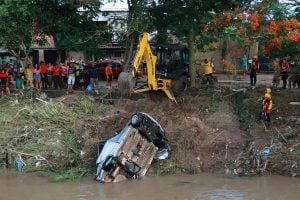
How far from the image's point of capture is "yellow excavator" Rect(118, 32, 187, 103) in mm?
19828

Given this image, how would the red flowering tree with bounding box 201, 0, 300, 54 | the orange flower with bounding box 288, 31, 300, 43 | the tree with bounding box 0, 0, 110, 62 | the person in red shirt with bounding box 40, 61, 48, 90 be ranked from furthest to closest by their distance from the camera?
1. the person in red shirt with bounding box 40, 61, 48, 90
2. the tree with bounding box 0, 0, 110, 62
3. the red flowering tree with bounding box 201, 0, 300, 54
4. the orange flower with bounding box 288, 31, 300, 43

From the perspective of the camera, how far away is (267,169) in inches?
626

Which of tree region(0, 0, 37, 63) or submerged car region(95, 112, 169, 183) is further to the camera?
tree region(0, 0, 37, 63)

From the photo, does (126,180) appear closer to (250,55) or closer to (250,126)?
(250,126)

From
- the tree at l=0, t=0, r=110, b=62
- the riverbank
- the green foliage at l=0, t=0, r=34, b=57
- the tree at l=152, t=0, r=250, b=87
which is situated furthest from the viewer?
the tree at l=0, t=0, r=110, b=62

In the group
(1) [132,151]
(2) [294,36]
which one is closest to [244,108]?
(2) [294,36]

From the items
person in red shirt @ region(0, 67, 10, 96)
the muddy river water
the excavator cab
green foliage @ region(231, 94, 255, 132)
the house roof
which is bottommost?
the muddy river water

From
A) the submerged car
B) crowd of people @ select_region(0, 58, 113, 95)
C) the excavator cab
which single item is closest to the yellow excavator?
the excavator cab

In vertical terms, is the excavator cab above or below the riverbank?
above

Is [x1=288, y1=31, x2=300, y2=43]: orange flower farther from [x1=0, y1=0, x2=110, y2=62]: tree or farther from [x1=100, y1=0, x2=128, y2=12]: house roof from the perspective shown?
[x1=100, y1=0, x2=128, y2=12]: house roof

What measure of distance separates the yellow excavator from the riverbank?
90cm

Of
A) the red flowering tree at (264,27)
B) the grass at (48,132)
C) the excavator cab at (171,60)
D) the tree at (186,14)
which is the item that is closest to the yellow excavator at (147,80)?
the excavator cab at (171,60)

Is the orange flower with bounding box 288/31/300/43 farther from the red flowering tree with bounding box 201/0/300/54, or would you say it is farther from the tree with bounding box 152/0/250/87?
the tree with bounding box 152/0/250/87

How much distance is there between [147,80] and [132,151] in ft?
22.7
